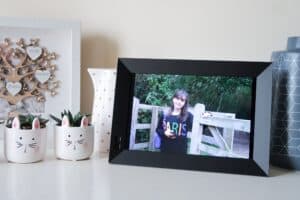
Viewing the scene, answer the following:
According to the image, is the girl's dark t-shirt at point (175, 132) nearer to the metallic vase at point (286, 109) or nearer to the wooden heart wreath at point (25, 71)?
the metallic vase at point (286, 109)

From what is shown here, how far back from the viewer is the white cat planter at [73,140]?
0.85m

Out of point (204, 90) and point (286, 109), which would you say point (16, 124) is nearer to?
point (204, 90)

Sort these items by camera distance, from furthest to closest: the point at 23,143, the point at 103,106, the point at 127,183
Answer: the point at 103,106 → the point at 23,143 → the point at 127,183

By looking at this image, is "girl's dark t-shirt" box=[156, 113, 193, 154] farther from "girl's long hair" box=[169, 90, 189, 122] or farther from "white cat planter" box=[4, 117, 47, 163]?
"white cat planter" box=[4, 117, 47, 163]

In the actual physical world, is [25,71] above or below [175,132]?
above

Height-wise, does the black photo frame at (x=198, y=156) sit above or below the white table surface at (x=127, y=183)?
above

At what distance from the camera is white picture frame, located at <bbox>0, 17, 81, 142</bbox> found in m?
1.00

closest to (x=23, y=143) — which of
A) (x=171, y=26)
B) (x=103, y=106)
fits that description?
(x=103, y=106)

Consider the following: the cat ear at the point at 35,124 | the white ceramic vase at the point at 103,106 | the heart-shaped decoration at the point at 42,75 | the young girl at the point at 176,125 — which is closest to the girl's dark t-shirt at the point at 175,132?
the young girl at the point at 176,125

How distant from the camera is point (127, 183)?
2.35 ft

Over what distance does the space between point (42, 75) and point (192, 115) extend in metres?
0.43

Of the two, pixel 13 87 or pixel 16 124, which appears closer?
pixel 16 124

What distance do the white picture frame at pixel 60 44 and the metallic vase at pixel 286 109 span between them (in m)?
0.50

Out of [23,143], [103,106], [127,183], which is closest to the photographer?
[127,183]
